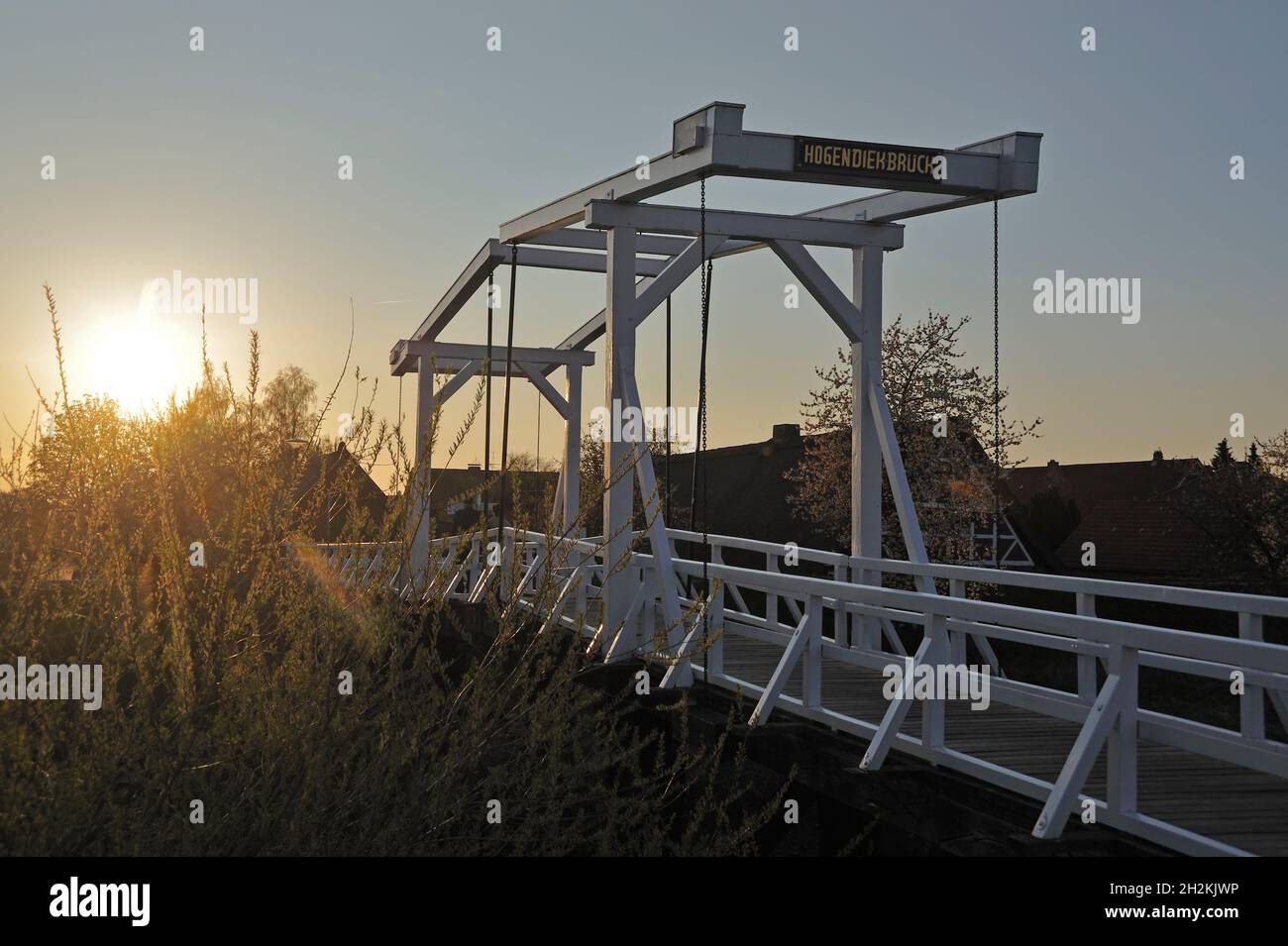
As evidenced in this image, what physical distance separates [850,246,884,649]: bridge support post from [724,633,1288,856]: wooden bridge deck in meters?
1.73

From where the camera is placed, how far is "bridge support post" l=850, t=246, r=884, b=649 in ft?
36.7

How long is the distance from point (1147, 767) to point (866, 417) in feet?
15.7

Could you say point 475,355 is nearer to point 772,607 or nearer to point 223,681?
point 772,607

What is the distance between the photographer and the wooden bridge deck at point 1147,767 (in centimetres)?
570

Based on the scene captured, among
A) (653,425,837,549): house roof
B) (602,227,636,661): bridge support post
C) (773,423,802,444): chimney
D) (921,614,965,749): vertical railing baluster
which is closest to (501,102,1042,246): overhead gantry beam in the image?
(602,227,636,661): bridge support post

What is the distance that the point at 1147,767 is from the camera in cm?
687

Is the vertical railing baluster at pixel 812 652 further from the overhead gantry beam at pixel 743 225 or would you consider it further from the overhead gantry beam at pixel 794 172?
the overhead gantry beam at pixel 743 225

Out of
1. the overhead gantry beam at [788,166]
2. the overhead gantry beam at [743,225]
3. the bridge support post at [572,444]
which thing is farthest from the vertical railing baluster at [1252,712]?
the bridge support post at [572,444]

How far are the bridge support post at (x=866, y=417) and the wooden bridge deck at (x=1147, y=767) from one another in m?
1.73

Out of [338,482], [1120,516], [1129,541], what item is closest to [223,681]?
[338,482]

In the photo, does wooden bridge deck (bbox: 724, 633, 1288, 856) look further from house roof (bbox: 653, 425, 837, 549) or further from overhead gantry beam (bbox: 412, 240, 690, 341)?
house roof (bbox: 653, 425, 837, 549)
